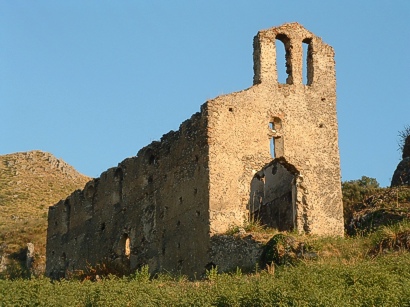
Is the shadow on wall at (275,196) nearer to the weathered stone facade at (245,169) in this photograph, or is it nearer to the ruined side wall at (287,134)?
the weathered stone facade at (245,169)

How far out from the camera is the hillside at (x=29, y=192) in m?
44.2

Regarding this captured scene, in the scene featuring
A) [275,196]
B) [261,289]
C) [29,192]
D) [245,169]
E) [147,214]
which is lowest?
[261,289]

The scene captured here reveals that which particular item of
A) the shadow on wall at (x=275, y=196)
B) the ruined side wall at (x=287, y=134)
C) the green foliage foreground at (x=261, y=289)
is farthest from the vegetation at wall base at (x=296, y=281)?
the shadow on wall at (x=275, y=196)

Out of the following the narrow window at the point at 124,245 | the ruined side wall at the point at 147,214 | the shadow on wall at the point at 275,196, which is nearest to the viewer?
the ruined side wall at the point at 147,214

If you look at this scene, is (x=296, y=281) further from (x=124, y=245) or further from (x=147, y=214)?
(x=124, y=245)

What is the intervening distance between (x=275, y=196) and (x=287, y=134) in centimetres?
273

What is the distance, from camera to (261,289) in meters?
17.6

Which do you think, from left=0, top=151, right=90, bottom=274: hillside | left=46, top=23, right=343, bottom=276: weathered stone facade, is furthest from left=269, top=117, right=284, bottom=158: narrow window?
left=0, top=151, right=90, bottom=274: hillside

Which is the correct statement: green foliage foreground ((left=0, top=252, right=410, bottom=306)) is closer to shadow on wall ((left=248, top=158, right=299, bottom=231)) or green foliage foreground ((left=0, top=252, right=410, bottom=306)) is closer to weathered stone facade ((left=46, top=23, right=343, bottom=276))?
weathered stone facade ((left=46, top=23, right=343, bottom=276))

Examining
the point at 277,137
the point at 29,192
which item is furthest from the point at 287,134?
the point at 29,192

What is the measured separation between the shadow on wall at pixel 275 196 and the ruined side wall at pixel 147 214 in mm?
1802

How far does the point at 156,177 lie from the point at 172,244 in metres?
2.39

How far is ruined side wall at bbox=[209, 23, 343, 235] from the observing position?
970 inches

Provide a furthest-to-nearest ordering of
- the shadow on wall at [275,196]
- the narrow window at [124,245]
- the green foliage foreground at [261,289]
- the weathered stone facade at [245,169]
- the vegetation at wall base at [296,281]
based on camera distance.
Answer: the narrow window at [124,245]
the shadow on wall at [275,196]
the weathered stone facade at [245,169]
the vegetation at wall base at [296,281]
the green foliage foreground at [261,289]
